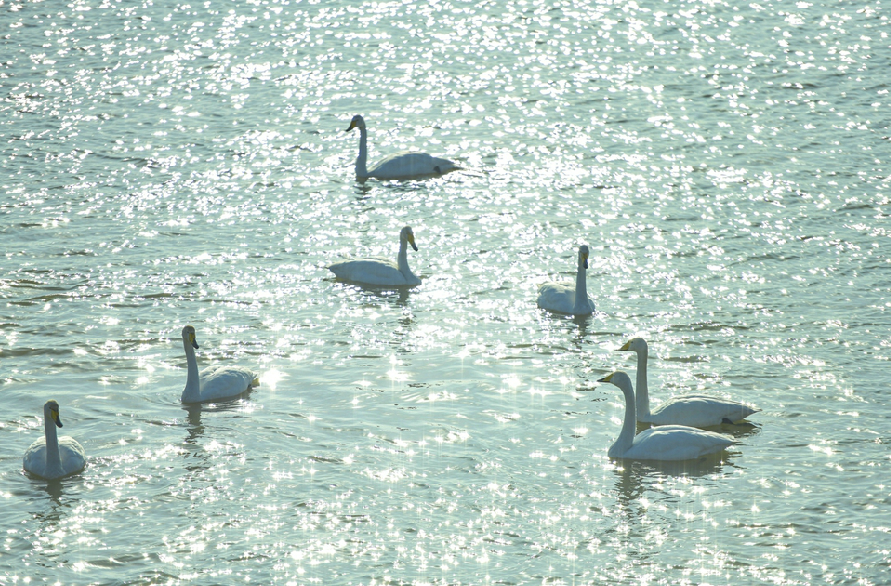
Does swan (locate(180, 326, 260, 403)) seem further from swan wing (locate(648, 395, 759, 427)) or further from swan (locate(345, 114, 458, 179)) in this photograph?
swan (locate(345, 114, 458, 179))

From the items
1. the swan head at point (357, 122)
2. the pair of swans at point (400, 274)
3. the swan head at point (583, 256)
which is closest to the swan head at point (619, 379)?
the pair of swans at point (400, 274)

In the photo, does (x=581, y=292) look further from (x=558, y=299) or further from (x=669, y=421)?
(x=669, y=421)

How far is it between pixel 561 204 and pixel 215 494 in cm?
1068

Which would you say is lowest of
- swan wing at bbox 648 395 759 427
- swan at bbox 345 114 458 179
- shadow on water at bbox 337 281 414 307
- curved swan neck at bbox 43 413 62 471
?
curved swan neck at bbox 43 413 62 471

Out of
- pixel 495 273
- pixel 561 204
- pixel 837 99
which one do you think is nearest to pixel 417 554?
pixel 495 273

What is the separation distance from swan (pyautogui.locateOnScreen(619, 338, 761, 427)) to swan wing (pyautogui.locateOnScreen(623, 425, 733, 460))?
40 cm

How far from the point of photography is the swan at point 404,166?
2279cm

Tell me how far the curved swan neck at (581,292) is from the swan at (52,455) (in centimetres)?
729

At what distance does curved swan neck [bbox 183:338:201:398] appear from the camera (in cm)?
1412

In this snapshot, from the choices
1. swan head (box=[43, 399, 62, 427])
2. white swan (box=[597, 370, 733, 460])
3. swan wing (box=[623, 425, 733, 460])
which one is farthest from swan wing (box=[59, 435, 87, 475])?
swan wing (box=[623, 425, 733, 460])

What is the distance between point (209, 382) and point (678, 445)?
565cm

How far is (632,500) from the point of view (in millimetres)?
12000

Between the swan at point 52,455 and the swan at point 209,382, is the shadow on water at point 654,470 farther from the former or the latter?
the swan at point 52,455

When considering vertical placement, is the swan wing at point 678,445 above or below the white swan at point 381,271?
below
